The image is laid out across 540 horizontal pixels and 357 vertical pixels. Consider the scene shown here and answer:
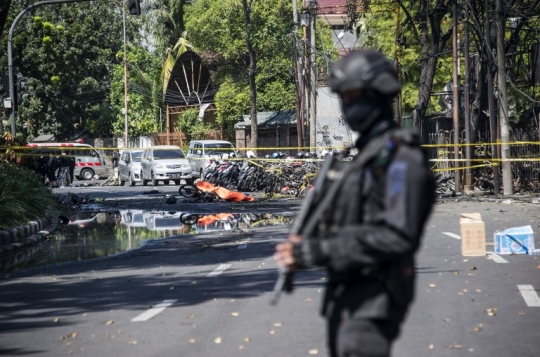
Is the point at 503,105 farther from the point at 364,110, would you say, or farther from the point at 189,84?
the point at 189,84

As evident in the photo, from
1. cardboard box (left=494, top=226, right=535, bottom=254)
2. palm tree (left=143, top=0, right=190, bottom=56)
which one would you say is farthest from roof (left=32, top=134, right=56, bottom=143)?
cardboard box (left=494, top=226, right=535, bottom=254)

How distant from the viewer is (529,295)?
10.2m

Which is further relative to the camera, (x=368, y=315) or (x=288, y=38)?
(x=288, y=38)

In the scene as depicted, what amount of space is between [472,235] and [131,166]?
33.0 m

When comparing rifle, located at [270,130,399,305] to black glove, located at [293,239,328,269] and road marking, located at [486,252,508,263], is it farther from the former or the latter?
road marking, located at [486,252,508,263]

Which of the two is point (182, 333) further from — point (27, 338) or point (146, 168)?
point (146, 168)

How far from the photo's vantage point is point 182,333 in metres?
8.48

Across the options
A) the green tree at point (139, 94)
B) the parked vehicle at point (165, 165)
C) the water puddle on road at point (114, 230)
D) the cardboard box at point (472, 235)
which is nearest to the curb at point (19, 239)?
the water puddle on road at point (114, 230)

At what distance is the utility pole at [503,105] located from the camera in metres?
29.6

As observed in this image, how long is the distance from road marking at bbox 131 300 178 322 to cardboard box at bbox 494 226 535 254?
17.3 ft

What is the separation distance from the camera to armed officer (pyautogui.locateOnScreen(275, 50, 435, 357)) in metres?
3.89

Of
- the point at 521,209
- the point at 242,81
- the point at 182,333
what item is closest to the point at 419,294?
the point at 182,333

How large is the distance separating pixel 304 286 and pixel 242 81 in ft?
187

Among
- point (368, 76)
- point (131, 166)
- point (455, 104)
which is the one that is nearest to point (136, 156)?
point (131, 166)
